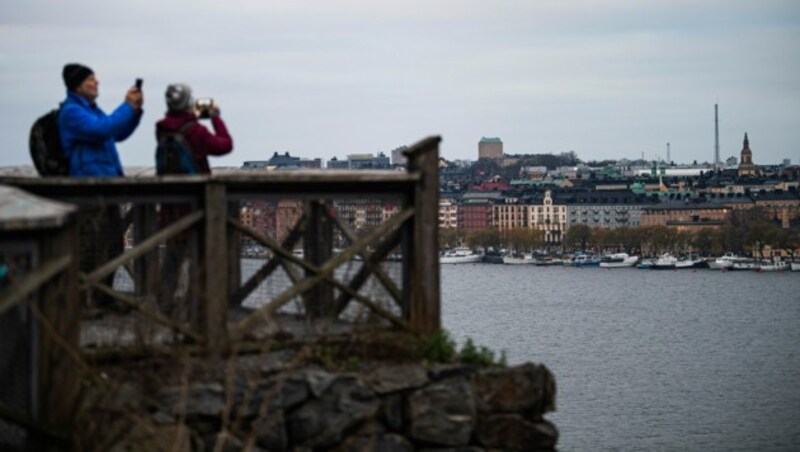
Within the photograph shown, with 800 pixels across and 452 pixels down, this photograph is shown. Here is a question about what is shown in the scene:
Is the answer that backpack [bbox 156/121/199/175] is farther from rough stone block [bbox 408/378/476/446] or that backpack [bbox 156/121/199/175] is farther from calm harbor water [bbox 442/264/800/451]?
calm harbor water [bbox 442/264/800/451]

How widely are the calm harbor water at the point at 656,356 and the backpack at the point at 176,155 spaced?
115 feet

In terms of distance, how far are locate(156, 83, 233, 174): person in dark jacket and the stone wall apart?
180 cm

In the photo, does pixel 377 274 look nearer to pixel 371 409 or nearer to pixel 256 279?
pixel 256 279

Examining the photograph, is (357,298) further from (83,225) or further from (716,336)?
(716,336)

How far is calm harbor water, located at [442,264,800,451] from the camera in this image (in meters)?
51.4

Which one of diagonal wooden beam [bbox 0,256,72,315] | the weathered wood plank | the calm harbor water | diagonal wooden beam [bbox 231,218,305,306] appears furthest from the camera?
the calm harbor water

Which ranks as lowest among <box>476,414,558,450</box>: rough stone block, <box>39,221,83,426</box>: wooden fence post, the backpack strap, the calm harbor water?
the calm harbor water

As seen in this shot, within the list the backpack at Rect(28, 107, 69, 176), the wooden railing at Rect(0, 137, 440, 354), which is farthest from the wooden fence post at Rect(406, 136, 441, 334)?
the backpack at Rect(28, 107, 69, 176)

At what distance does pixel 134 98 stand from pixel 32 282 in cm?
260

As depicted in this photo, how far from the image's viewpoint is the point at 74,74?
36.9 feet

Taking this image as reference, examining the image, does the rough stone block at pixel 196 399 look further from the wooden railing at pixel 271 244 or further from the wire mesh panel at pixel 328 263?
the wire mesh panel at pixel 328 263

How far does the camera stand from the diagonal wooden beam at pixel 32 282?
26.7ft

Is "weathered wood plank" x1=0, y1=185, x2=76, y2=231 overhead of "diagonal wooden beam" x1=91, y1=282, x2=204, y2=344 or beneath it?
overhead

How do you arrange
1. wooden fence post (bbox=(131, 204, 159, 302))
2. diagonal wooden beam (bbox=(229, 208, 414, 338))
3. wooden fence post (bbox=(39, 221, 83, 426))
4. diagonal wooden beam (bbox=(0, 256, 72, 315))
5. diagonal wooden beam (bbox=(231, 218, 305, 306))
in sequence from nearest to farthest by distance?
diagonal wooden beam (bbox=(0, 256, 72, 315)), wooden fence post (bbox=(39, 221, 83, 426)), diagonal wooden beam (bbox=(229, 208, 414, 338)), wooden fence post (bbox=(131, 204, 159, 302)), diagonal wooden beam (bbox=(231, 218, 305, 306))
